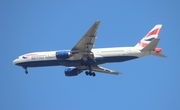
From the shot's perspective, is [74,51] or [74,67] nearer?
[74,51]

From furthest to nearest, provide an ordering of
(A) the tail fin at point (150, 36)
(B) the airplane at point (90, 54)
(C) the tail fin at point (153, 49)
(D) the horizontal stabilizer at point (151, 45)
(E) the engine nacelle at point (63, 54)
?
(A) the tail fin at point (150, 36) → (E) the engine nacelle at point (63, 54) → (B) the airplane at point (90, 54) → (C) the tail fin at point (153, 49) → (D) the horizontal stabilizer at point (151, 45)

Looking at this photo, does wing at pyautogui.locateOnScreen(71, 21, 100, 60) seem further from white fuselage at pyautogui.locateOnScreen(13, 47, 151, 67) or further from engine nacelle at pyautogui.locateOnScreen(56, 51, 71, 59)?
white fuselage at pyautogui.locateOnScreen(13, 47, 151, 67)

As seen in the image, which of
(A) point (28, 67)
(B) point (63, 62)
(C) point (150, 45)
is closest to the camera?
(C) point (150, 45)

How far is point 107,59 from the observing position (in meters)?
63.4

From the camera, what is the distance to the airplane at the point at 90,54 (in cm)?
6106

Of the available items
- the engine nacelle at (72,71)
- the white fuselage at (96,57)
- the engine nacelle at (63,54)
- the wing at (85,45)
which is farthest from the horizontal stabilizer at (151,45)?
the engine nacelle at (72,71)

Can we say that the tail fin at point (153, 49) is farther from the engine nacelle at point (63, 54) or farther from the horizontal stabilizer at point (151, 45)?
the engine nacelle at point (63, 54)

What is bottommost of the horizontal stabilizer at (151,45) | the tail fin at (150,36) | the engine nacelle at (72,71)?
the engine nacelle at (72,71)

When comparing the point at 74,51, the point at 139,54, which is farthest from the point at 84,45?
the point at 139,54

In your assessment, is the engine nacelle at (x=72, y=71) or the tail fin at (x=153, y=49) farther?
the engine nacelle at (x=72, y=71)

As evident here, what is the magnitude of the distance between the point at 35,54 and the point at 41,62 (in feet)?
6.32

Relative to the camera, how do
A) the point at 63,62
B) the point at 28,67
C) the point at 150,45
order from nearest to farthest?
the point at 150,45
the point at 63,62
the point at 28,67

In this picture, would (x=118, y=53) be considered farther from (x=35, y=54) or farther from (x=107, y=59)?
(x=35, y=54)

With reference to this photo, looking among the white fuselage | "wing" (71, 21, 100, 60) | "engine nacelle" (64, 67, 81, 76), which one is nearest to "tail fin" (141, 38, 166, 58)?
the white fuselage
